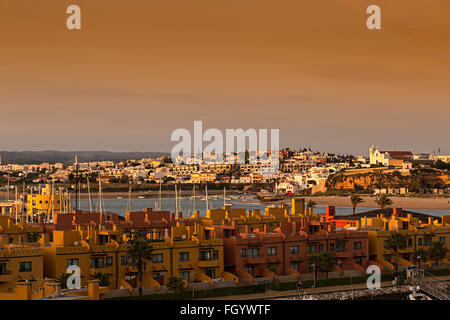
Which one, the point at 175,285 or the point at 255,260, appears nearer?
the point at 175,285

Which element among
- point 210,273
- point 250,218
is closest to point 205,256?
point 210,273

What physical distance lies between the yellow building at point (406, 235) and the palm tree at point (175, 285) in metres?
12.0

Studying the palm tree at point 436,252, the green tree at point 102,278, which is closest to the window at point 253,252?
the green tree at point 102,278

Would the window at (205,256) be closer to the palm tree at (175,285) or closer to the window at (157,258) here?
the window at (157,258)

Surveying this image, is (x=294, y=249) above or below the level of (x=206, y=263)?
above

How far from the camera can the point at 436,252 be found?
134 ft

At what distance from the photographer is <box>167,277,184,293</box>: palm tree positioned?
106 feet

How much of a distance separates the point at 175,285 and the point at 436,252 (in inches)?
592

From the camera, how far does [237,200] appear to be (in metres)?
196

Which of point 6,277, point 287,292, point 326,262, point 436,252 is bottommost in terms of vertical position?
point 287,292

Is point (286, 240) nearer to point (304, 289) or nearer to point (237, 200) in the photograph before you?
point (304, 289)

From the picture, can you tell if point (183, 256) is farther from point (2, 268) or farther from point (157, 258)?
point (2, 268)

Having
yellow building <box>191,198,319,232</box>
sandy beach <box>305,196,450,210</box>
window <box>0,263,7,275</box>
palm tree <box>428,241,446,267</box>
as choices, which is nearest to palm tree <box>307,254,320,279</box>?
palm tree <box>428,241,446,267</box>

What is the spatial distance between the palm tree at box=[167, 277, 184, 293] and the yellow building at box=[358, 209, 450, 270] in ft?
39.4
